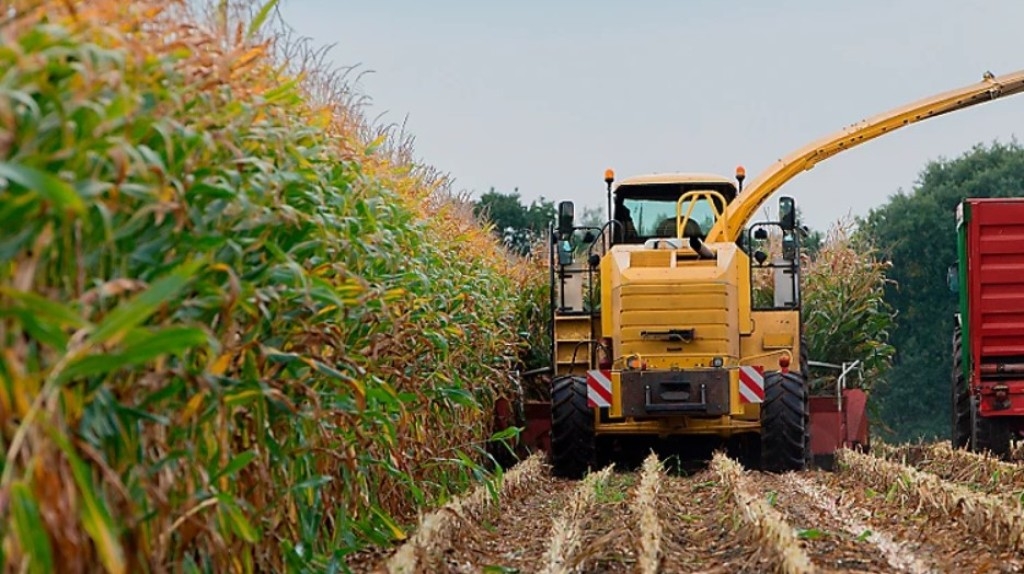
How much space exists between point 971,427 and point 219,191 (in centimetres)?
1273

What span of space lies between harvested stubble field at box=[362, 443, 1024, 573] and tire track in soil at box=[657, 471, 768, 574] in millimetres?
16

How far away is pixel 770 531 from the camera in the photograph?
777 cm

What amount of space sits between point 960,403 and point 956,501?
299 inches

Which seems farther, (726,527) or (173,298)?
(726,527)

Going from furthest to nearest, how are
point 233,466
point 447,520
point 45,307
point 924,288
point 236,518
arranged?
point 924,288, point 447,520, point 233,466, point 236,518, point 45,307

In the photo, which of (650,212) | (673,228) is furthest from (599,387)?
(650,212)

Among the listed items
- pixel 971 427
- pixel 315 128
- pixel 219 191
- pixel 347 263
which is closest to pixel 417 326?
pixel 347 263

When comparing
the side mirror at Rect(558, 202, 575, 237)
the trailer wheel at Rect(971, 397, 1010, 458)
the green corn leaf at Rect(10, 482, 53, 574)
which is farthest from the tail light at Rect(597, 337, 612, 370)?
the green corn leaf at Rect(10, 482, 53, 574)

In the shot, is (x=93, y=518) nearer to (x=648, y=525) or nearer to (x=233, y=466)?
(x=233, y=466)

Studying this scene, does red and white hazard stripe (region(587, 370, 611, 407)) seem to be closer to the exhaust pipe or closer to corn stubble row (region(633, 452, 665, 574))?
the exhaust pipe

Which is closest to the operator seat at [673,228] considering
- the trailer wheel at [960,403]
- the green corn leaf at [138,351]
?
the trailer wheel at [960,403]

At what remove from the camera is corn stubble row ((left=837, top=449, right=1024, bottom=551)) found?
8.42 m

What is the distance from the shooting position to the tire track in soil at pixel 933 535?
306 inches

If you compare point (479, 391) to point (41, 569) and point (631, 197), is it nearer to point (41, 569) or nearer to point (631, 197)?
point (631, 197)
